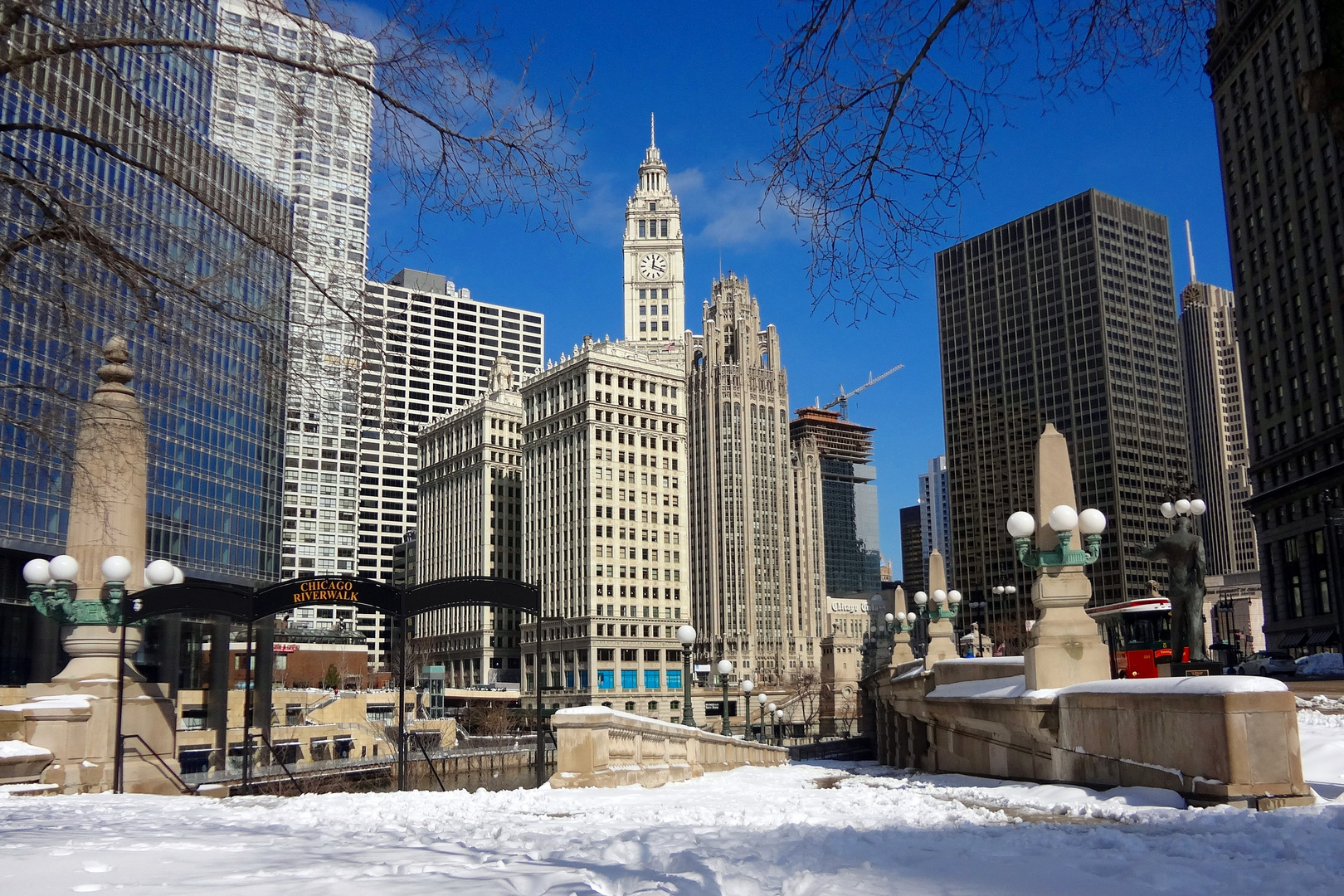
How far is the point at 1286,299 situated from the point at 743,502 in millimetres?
103913

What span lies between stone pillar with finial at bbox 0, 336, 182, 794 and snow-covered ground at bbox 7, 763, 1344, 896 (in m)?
4.60

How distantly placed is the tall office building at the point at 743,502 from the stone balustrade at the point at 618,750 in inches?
5819

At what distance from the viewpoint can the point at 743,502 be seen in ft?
589

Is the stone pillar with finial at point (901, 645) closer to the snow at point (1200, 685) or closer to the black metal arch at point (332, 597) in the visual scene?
the black metal arch at point (332, 597)

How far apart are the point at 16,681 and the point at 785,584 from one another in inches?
5661

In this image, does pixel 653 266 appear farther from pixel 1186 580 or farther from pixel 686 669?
pixel 1186 580

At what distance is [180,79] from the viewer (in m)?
13.4

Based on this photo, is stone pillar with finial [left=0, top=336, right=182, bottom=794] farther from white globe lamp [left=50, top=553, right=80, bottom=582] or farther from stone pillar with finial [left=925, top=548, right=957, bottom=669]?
stone pillar with finial [left=925, top=548, right=957, bottom=669]

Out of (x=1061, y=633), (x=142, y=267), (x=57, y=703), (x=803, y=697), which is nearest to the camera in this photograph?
(x=142, y=267)

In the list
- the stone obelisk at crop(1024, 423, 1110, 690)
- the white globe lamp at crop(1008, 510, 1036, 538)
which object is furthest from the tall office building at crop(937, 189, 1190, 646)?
the stone obelisk at crop(1024, 423, 1110, 690)

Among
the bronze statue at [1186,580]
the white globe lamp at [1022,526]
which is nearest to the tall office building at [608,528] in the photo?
the bronze statue at [1186,580]

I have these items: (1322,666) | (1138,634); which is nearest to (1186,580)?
(1138,634)

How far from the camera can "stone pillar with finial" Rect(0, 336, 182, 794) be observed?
1727cm

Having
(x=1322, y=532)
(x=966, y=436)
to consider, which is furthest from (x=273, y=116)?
(x=966, y=436)
